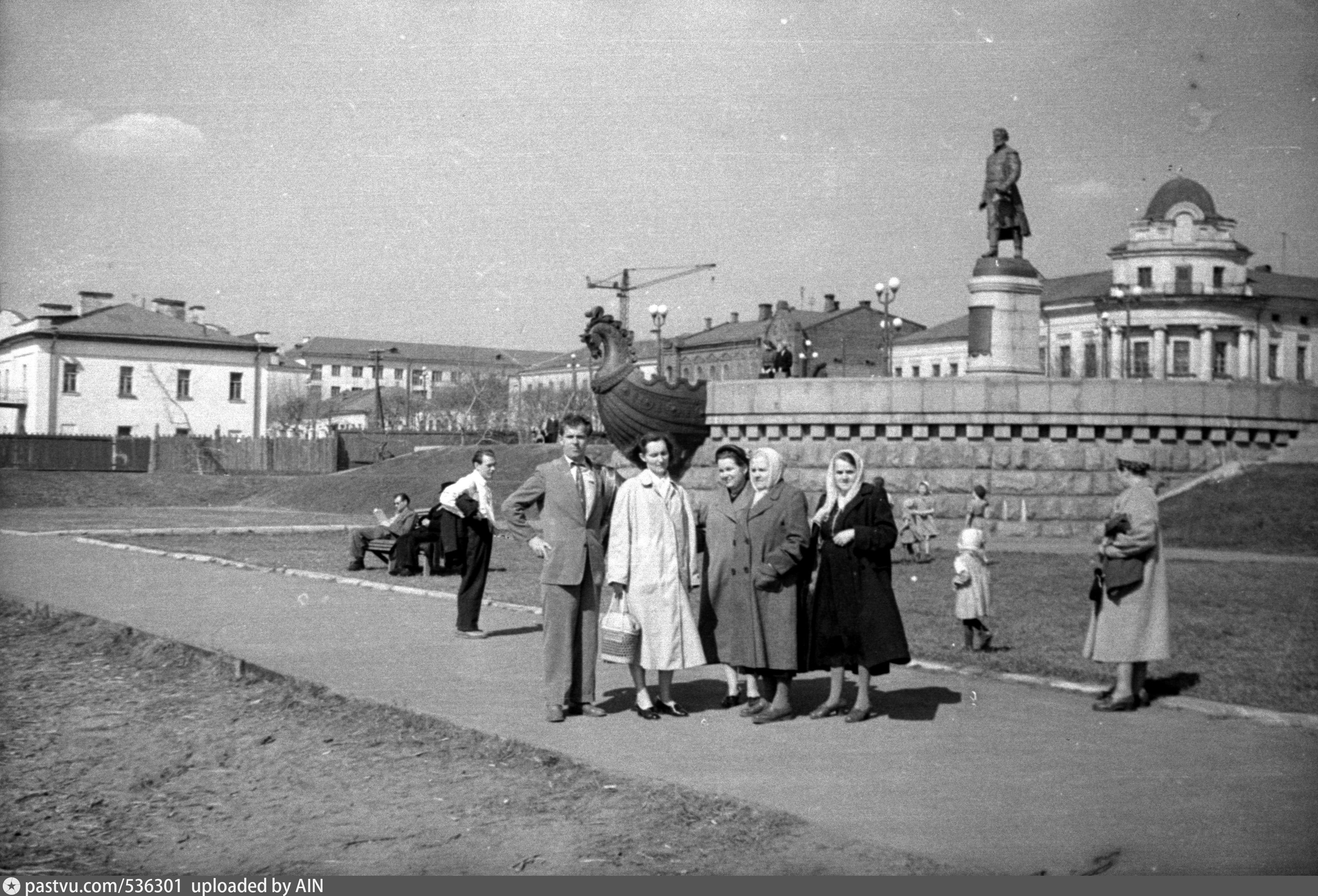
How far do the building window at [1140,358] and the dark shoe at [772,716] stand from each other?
5096cm

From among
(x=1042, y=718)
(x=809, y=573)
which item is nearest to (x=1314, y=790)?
(x=1042, y=718)

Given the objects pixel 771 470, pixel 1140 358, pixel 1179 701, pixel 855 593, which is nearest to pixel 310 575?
pixel 771 470

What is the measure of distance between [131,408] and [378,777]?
6703 centimetres

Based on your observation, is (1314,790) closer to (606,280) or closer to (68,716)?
(68,716)

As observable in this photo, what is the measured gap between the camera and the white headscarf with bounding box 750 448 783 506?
8086mm

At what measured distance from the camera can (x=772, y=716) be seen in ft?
25.8

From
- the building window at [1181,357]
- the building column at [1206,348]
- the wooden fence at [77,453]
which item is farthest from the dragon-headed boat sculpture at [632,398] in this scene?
the wooden fence at [77,453]

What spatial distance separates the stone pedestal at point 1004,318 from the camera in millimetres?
24203

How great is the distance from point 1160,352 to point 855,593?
46696 millimetres

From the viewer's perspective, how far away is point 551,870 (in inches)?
201

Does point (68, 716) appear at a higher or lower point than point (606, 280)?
lower

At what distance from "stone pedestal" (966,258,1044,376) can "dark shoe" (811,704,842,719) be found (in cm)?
1705

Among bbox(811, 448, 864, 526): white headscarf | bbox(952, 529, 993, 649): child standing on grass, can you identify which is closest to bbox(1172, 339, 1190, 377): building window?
bbox(952, 529, 993, 649): child standing on grass

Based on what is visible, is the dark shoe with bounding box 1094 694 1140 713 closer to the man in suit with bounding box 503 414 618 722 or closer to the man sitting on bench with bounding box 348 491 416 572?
the man in suit with bounding box 503 414 618 722
